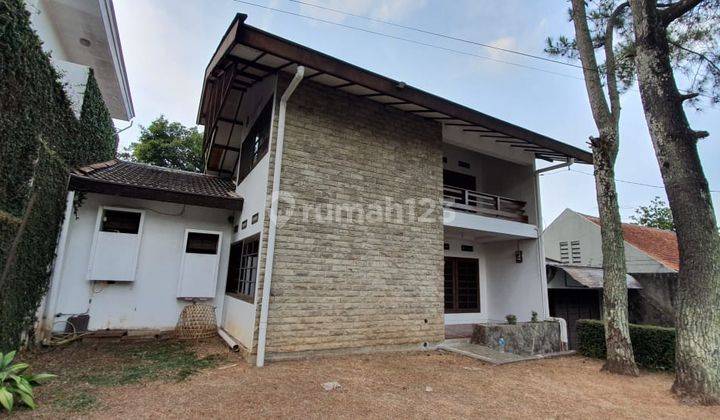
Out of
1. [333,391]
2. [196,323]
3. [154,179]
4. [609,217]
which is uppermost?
[154,179]

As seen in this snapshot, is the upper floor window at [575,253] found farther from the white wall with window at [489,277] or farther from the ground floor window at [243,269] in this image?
the ground floor window at [243,269]

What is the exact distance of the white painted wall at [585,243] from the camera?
1330 cm

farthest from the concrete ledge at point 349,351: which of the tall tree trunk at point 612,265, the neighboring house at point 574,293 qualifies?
the neighboring house at point 574,293

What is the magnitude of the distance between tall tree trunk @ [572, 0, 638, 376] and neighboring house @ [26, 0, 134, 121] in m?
10.4

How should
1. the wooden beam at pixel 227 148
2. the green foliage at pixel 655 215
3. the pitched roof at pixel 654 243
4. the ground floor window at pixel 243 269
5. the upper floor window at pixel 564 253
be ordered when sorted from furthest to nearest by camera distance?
the green foliage at pixel 655 215, the upper floor window at pixel 564 253, the pitched roof at pixel 654 243, the wooden beam at pixel 227 148, the ground floor window at pixel 243 269

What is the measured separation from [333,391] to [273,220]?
288cm

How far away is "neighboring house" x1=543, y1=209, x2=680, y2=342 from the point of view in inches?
457

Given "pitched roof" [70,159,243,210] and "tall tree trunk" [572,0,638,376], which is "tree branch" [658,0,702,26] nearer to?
"tall tree trunk" [572,0,638,376]

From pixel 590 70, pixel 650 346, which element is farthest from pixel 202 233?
pixel 650 346

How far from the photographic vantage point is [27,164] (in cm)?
492

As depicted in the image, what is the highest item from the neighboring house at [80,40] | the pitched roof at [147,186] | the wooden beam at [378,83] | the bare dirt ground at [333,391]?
the neighboring house at [80,40]

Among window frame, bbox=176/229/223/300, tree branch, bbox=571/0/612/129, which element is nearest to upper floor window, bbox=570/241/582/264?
tree branch, bbox=571/0/612/129

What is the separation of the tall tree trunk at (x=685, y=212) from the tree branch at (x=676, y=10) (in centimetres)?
1

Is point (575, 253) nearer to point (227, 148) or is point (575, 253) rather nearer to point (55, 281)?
point (227, 148)
